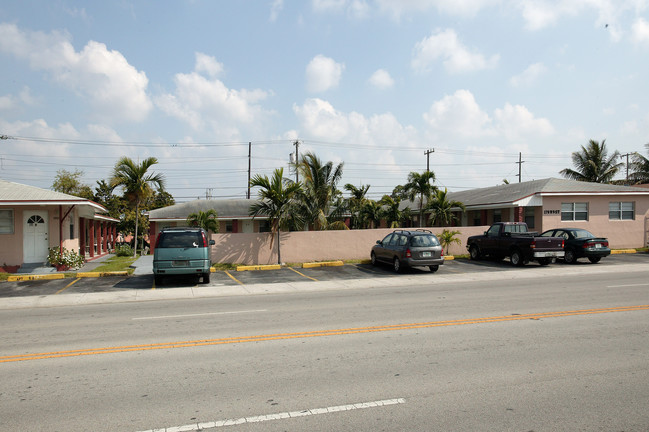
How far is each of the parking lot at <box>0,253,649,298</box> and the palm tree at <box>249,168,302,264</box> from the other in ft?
8.10

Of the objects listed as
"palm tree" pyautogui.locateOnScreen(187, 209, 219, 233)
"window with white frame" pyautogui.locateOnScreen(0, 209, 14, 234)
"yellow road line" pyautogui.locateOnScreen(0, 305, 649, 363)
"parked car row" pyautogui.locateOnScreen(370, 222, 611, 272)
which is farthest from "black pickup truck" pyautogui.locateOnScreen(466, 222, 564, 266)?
"window with white frame" pyautogui.locateOnScreen(0, 209, 14, 234)

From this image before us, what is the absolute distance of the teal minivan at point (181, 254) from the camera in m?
15.6

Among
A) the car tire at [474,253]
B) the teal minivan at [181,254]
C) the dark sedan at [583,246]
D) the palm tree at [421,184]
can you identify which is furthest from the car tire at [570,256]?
the teal minivan at [181,254]

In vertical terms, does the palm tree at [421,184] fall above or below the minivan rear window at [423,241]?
above

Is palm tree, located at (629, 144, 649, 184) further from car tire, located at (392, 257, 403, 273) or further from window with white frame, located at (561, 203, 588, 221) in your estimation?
car tire, located at (392, 257, 403, 273)

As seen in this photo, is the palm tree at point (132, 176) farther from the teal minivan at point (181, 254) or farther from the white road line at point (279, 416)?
the white road line at point (279, 416)

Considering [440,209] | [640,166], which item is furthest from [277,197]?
[640,166]

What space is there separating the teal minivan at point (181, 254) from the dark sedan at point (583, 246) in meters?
16.4

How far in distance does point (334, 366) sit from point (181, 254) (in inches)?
430

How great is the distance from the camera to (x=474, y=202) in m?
31.9

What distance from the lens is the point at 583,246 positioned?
20875 millimetres

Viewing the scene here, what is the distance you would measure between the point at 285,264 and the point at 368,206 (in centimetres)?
1350

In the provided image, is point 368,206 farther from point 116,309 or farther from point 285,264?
point 116,309

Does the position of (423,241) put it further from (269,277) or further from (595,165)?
(595,165)
